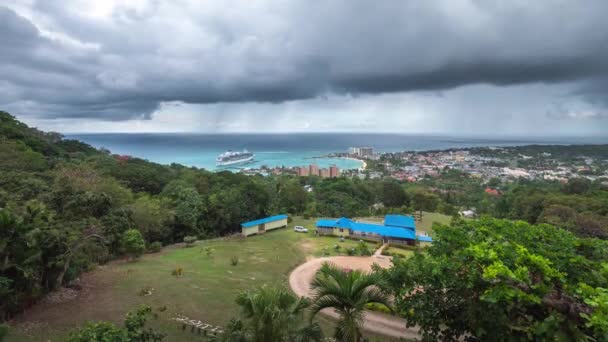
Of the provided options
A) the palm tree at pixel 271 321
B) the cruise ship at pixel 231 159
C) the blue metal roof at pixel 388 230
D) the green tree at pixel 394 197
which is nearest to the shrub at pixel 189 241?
the blue metal roof at pixel 388 230

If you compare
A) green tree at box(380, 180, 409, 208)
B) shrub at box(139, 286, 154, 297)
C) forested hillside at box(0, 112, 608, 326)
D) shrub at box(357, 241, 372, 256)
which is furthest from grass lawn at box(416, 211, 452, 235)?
shrub at box(139, 286, 154, 297)

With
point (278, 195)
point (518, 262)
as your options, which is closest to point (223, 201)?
point (278, 195)

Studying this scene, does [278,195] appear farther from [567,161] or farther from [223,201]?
[567,161]

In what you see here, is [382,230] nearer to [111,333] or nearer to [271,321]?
[271,321]

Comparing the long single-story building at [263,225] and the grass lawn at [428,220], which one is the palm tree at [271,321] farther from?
the grass lawn at [428,220]

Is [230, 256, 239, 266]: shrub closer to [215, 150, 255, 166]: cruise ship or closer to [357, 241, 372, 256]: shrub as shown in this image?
[357, 241, 372, 256]: shrub
